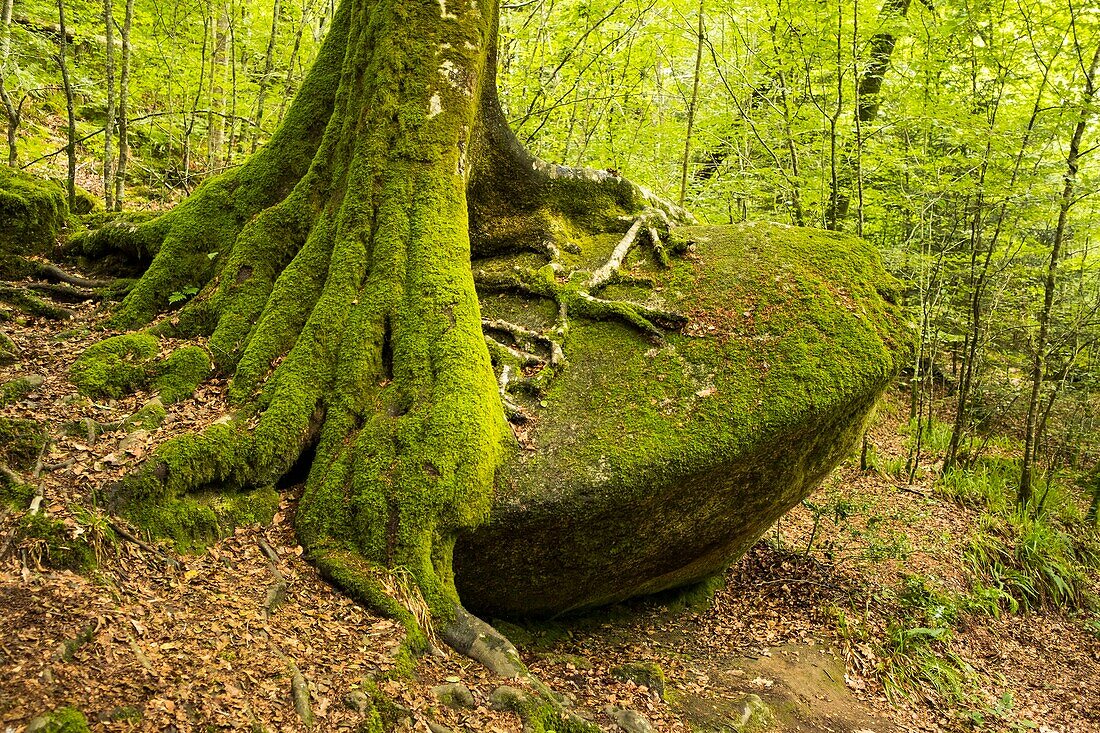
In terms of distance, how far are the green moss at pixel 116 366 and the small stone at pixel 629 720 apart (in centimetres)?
393

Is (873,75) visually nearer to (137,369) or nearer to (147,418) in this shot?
(137,369)

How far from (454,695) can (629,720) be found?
1.41m

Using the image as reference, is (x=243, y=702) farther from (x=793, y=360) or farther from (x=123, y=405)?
(x=793, y=360)

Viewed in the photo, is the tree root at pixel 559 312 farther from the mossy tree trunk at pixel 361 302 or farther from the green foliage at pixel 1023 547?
the green foliage at pixel 1023 547

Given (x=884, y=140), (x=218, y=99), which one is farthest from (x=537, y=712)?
(x=218, y=99)

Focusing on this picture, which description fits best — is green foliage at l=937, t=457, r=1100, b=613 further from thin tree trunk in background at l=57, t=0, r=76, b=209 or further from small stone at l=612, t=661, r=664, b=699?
thin tree trunk in background at l=57, t=0, r=76, b=209

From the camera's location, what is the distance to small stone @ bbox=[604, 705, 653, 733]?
13.7 feet

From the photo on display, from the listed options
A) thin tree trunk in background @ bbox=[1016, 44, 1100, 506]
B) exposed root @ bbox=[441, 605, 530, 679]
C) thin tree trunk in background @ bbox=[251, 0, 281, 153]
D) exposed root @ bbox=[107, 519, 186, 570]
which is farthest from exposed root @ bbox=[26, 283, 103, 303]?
thin tree trunk in background @ bbox=[1016, 44, 1100, 506]

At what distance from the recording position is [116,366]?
4.61 meters

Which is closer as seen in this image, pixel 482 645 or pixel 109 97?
pixel 482 645

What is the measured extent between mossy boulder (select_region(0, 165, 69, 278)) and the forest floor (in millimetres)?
1073

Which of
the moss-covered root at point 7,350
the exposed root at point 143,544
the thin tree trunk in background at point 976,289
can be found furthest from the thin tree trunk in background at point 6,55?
the thin tree trunk in background at point 976,289

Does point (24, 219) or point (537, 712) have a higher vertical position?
point (24, 219)

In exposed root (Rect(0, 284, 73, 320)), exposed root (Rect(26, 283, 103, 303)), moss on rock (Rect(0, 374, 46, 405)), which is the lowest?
moss on rock (Rect(0, 374, 46, 405))
